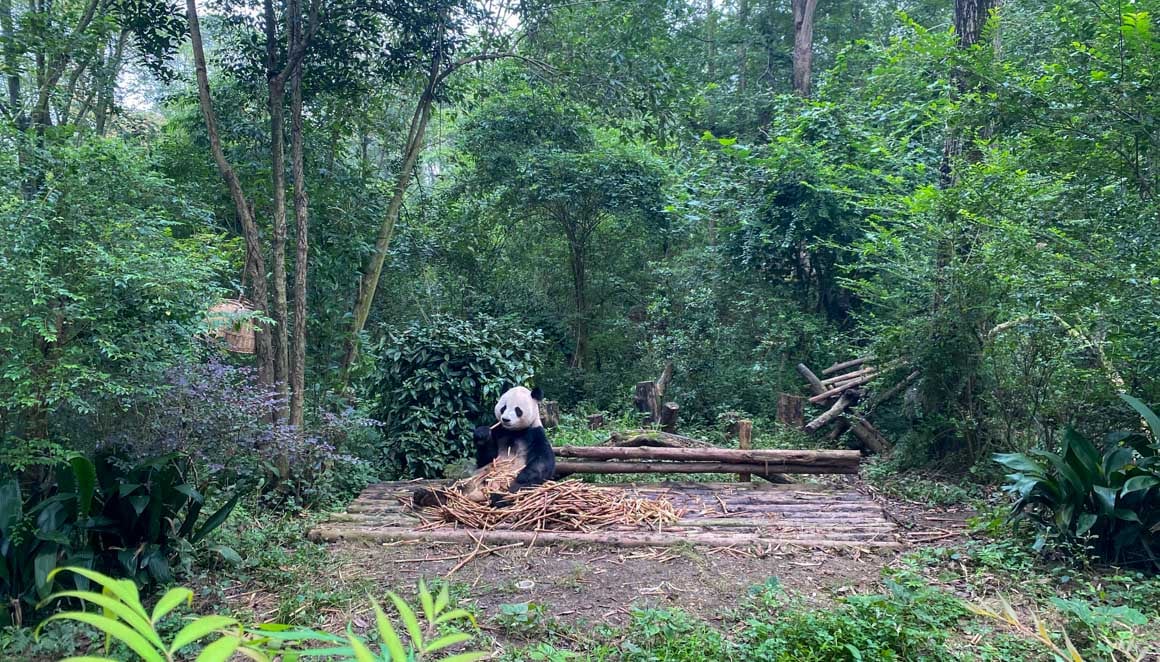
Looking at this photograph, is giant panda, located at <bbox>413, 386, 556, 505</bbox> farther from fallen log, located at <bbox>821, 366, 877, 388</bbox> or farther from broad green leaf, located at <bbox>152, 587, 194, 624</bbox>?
broad green leaf, located at <bbox>152, 587, 194, 624</bbox>

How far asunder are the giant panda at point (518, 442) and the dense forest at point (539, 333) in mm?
967

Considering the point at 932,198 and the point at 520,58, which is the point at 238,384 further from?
the point at 932,198

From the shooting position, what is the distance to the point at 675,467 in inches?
247

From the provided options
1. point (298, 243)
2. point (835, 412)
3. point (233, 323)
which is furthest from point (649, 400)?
point (233, 323)

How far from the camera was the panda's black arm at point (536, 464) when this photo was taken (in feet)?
18.1

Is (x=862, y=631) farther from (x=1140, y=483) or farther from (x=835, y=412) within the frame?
(x=835, y=412)

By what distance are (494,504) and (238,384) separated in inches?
77.6

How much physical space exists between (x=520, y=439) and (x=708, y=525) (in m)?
1.62

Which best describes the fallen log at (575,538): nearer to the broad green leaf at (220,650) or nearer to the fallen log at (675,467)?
the fallen log at (675,467)

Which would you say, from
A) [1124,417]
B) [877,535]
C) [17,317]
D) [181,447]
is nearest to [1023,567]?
[877,535]

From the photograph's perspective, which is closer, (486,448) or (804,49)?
(486,448)

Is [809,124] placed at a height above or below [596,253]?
above

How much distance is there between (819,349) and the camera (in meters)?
9.40

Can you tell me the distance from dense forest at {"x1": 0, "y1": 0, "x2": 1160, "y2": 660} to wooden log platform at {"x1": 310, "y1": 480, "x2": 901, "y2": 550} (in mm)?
401
